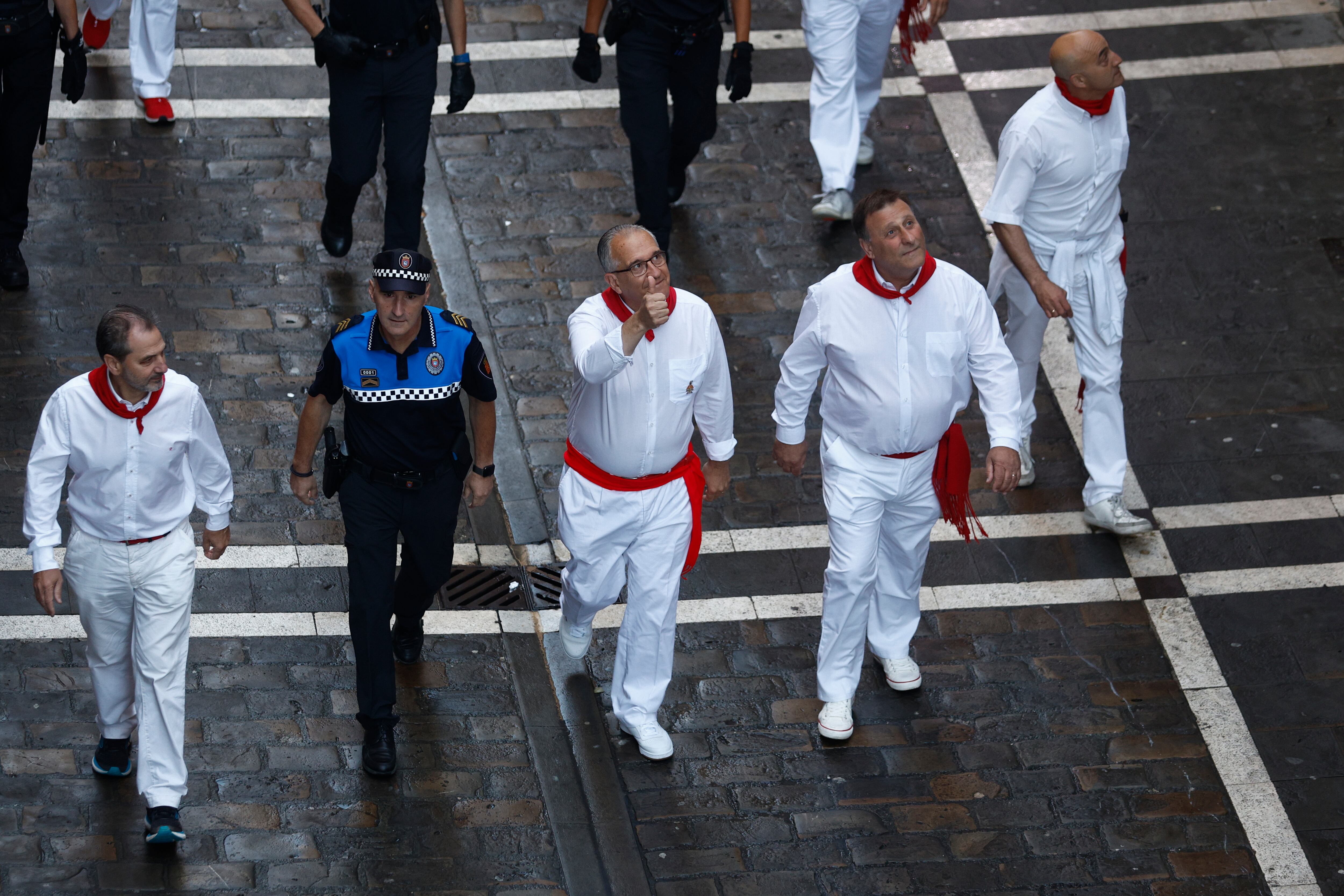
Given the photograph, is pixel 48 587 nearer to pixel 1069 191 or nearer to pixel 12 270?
pixel 12 270

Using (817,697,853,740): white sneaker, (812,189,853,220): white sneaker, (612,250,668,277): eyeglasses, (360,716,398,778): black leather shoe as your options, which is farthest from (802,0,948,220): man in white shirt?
(360,716,398,778): black leather shoe

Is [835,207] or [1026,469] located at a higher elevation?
[835,207]

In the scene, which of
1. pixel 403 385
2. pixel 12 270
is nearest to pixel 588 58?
pixel 12 270

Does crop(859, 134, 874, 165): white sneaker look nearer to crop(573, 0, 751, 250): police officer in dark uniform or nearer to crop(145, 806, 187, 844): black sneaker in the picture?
crop(573, 0, 751, 250): police officer in dark uniform

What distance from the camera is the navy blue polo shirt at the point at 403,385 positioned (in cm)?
639

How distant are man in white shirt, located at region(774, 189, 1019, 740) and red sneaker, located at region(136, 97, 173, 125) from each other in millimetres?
5225

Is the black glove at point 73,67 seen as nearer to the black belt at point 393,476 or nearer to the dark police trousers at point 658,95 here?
the dark police trousers at point 658,95

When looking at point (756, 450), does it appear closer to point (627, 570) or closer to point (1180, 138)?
point (627, 570)

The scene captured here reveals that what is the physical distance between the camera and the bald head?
7668 mm

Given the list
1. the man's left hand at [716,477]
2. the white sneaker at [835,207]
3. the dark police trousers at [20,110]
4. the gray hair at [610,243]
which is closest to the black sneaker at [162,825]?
the man's left hand at [716,477]

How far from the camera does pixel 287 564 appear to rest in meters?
7.93

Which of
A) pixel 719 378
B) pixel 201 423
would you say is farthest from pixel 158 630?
pixel 719 378

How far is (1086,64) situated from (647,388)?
8.91 feet

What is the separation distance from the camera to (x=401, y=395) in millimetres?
6414
